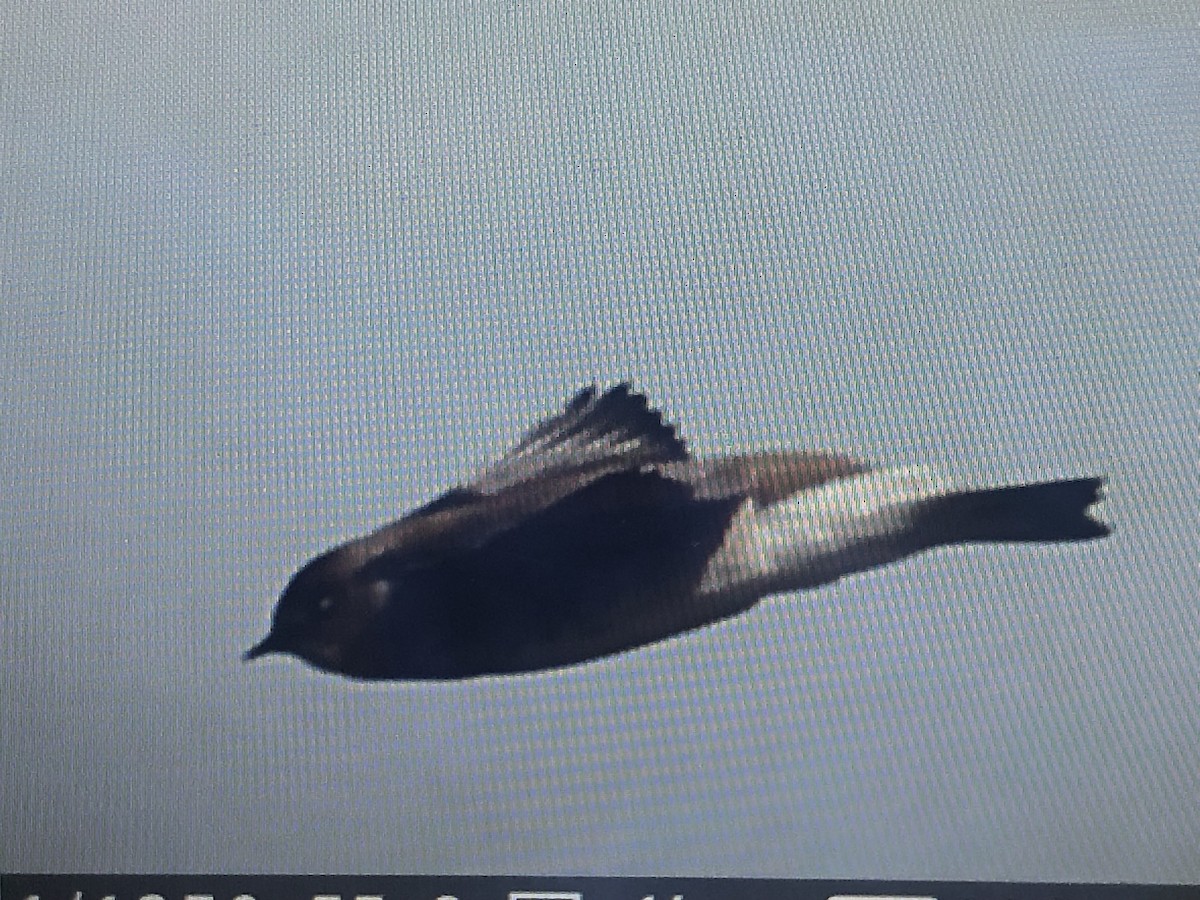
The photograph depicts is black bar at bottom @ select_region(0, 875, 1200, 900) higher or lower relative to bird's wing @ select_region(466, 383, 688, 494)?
lower

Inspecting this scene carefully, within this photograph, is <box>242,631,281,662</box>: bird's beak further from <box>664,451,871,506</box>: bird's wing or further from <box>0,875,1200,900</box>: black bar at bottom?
<box>664,451,871,506</box>: bird's wing

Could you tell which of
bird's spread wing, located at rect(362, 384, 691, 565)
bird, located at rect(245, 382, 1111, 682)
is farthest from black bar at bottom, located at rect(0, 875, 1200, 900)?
bird's spread wing, located at rect(362, 384, 691, 565)

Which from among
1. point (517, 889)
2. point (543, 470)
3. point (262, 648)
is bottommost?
point (517, 889)

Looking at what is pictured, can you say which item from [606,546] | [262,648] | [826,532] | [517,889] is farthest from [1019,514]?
[262,648]

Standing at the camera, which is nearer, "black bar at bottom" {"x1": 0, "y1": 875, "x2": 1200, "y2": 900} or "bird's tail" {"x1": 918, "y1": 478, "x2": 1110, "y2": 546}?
"black bar at bottom" {"x1": 0, "y1": 875, "x2": 1200, "y2": 900}

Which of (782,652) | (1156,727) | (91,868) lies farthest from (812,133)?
(91,868)

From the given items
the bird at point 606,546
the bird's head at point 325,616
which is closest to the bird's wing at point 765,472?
the bird at point 606,546

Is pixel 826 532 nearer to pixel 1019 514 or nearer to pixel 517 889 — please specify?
pixel 1019 514

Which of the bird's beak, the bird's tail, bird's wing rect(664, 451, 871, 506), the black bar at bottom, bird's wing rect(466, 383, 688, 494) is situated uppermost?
bird's wing rect(466, 383, 688, 494)

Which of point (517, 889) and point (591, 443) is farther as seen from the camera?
point (591, 443)
